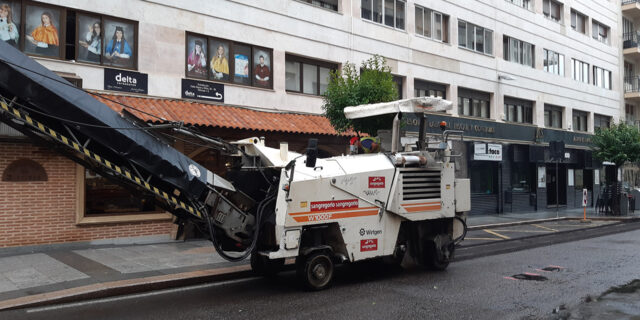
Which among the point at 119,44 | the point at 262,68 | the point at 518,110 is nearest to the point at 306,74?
the point at 262,68

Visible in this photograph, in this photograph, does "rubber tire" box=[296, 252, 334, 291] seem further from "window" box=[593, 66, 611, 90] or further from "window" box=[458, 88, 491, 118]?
"window" box=[593, 66, 611, 90]

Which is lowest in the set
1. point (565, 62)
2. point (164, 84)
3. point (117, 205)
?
point (117, 205)

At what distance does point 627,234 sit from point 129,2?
15.7m

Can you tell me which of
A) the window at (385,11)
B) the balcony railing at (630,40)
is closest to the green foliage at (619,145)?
the window at (385,11)

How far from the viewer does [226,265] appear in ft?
Result: 29.7

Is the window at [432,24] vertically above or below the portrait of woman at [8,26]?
above

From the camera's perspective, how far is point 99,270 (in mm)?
8445

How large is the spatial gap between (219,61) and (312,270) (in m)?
7.97

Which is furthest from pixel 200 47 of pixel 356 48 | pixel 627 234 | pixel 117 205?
pixel 627 234

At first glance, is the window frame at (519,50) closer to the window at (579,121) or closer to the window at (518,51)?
the window at (518,51)

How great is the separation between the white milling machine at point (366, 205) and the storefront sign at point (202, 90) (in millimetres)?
5219

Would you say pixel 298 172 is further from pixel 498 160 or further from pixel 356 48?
pixel 498 160

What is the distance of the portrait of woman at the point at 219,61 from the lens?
13.3m

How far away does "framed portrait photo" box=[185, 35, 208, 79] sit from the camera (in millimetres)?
12859
